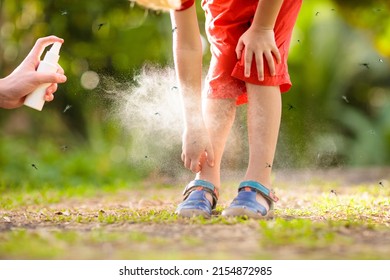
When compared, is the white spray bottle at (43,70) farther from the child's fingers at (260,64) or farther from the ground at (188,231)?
the child's fingers at (260,64)

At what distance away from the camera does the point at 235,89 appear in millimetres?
3070

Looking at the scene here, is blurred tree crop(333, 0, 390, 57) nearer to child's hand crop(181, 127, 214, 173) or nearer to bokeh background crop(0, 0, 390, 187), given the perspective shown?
bokeh background crop(0, 0, 390, 187)

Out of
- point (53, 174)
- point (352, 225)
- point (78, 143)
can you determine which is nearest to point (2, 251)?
point (352, 225)

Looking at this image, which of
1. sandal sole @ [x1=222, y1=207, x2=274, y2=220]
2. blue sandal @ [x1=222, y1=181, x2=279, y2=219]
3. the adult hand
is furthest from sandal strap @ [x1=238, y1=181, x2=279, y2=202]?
the adult hand

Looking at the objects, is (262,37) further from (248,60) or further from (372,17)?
(372,17)

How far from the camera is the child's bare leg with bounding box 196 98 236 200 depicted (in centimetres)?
303

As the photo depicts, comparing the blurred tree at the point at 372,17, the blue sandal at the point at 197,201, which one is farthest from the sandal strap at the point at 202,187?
the blurred tree at the point at 372,17

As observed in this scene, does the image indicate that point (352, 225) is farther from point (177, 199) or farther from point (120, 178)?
point (120, 178)

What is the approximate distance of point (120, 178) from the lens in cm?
596

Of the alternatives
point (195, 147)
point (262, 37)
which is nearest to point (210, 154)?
point (195, 147)

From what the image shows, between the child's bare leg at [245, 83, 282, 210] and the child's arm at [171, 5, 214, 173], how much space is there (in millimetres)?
191

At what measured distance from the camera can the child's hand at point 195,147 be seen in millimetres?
2881

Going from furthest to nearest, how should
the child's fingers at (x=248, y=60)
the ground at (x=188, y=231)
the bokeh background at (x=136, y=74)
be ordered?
the bokeh background at (x=136, y=74), the child's fingers at (x=248, y=60), the ground at (x=188, y=231)

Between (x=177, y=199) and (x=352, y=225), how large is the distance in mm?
1547
